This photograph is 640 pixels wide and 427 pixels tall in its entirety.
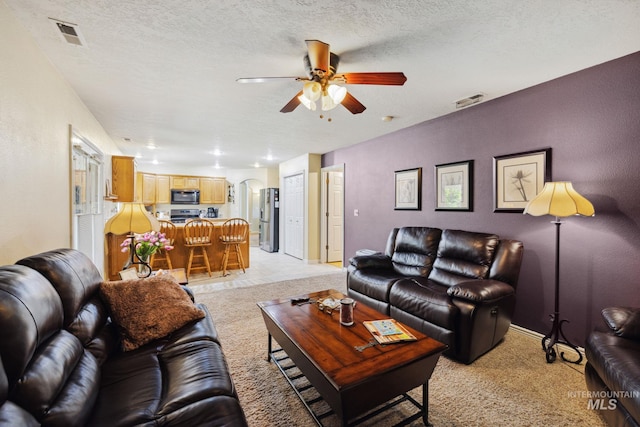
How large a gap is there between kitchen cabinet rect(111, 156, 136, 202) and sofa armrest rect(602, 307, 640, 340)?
5.43 metres

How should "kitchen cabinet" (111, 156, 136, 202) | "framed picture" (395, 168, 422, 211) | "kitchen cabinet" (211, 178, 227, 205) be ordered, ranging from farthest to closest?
1. "kitchen cabinet" (211, 178, 227, 205)
2. "kitchen cabinet" (111, 156, 136, 202)
3. "framed picture" (395, 168, 422, 211)

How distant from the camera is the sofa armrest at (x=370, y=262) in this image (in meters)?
3.32

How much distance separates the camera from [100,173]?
367 cm

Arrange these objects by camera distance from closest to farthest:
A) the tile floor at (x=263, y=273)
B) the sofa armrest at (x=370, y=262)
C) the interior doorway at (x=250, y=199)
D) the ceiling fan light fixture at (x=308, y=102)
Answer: the ceiling fan light fixture at (x=308, y=102) → the sofa armrest at (x=370, y=262) → the tile floor at (x=263, y=273) → the interior doorway at (x=250, y=199)

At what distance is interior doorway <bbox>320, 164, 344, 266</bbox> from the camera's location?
616 cm

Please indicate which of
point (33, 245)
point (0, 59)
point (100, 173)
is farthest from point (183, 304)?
point (100, 173)

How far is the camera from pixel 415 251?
3369 mm

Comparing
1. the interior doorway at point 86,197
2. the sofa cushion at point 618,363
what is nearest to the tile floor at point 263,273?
the interior doorway at point 86,197

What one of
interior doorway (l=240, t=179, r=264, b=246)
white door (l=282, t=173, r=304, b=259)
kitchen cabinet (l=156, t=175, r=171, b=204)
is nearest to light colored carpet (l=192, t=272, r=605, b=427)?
white door (l=282, t=173, r=304, b=259)

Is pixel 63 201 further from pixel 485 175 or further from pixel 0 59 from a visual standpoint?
pixel 485 175

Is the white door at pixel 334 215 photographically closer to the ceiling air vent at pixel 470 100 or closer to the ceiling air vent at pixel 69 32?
the ceiling air vent at pixel 470 100

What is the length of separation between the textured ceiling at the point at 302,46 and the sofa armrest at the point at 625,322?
1826 mm

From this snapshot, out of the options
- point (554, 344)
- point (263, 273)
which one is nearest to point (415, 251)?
point (554, 344)

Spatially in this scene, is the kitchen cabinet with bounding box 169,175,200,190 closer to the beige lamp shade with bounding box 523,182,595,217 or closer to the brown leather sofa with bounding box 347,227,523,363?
the brown leather sofa with bounding box 347,227,523,363
